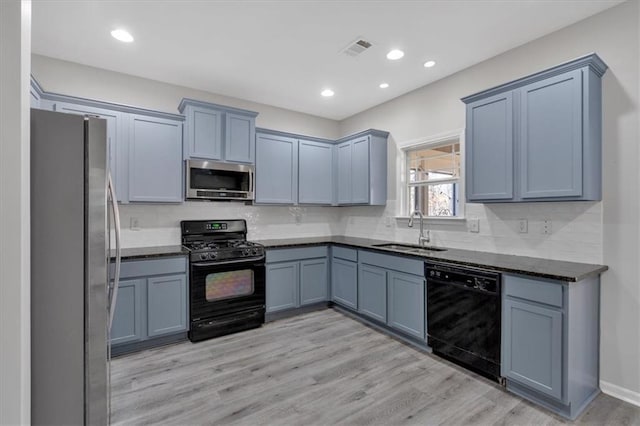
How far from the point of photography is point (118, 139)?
3.12 meters

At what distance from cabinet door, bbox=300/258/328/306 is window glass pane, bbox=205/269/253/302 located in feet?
2.39

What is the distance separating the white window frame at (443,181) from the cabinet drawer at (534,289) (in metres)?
1.13

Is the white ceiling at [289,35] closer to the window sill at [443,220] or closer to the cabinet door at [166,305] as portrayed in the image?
the window sill at [443,220]

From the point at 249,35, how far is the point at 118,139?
1.66m

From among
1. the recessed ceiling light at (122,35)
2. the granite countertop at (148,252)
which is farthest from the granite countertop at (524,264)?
the recessed ceiling light at (122,35)

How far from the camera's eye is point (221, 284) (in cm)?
335

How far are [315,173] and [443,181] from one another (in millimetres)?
1756

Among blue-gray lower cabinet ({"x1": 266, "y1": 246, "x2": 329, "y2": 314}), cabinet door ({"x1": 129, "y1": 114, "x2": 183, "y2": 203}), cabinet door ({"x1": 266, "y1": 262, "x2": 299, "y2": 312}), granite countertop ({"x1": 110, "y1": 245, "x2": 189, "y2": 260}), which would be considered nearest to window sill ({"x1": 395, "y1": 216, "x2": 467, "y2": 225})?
blue-gray lower cabinet ({"x1": 266, "y1": 246, "x2": 329, "y2": 314})

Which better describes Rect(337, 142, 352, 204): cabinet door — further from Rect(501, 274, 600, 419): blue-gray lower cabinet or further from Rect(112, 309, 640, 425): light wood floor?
Rect(501, 274, 600, 419): blue-gray lower cabinet

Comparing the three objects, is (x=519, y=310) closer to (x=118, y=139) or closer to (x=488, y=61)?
(x=488, y=61)

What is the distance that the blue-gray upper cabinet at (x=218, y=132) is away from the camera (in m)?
3.45

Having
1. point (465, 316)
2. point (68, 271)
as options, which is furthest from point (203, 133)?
point (465, 316)

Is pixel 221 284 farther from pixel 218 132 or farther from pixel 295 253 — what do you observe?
pixel 218 132

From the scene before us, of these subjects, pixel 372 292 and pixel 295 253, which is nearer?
pixel 372 292
